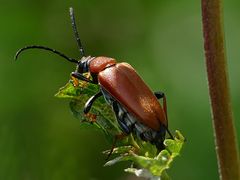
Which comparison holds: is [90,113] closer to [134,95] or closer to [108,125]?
[108,125]

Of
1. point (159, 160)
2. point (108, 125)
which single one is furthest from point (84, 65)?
point (159, 160)

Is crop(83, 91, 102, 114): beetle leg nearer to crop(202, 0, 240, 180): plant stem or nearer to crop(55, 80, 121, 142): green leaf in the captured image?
crop(55, 80, 121, 142): green leaf

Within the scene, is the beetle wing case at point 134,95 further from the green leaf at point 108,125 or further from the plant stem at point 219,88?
the plant stem at point 219,88

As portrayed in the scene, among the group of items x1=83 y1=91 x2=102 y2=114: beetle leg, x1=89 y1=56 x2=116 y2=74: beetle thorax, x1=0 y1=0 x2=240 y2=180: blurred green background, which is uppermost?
x1=83 y1=91 x2=102 y2=114: beetle leg

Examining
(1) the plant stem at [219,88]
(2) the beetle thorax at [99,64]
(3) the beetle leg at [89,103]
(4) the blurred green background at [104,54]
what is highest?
(1) the plant stem at [219,88]

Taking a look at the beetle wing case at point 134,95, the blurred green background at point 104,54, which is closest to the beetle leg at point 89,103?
the beetle wing case at point 134,95

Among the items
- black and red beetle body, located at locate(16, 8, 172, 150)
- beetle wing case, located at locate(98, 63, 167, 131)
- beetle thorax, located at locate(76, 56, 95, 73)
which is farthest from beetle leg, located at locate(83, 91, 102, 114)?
beetle thorax, located at locate(76, 56, 95, 73)
